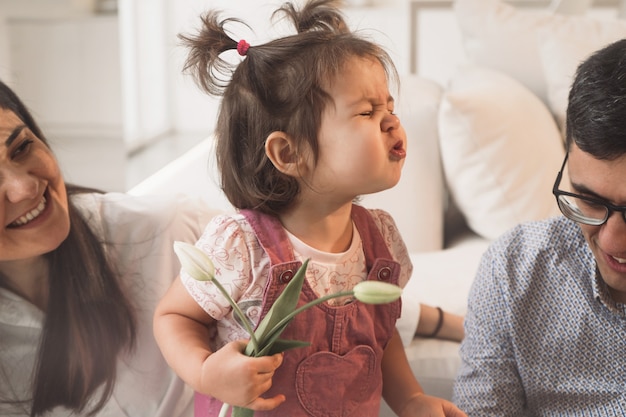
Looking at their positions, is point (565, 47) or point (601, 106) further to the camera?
point (565, 47)

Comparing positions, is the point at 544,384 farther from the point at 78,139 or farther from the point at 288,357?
the point at 78,139

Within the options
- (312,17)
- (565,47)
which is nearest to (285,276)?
(312,17)


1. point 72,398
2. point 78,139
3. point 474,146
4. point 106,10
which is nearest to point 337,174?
point 78,139

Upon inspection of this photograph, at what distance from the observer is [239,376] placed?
0.89m

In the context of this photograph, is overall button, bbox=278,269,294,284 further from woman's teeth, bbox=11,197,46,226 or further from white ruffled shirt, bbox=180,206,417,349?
woman's teeth, bbox=11,197,46,226

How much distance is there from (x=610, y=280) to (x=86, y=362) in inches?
28.2

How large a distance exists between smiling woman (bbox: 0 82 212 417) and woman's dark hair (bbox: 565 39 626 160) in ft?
2.01

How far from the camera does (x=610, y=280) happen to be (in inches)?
46.5

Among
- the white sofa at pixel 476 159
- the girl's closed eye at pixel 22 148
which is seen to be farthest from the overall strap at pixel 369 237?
the white sofa at pixel 476 159

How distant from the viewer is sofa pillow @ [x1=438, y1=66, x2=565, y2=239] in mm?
2027

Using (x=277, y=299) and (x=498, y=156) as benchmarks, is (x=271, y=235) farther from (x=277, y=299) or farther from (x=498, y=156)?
(x=498, y=156)

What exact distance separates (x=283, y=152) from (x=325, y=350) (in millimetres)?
256

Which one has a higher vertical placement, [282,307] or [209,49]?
[209,49]

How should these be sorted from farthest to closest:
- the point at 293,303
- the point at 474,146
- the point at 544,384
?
the point at 474,146, the point at 544,384, the point at 293,303
